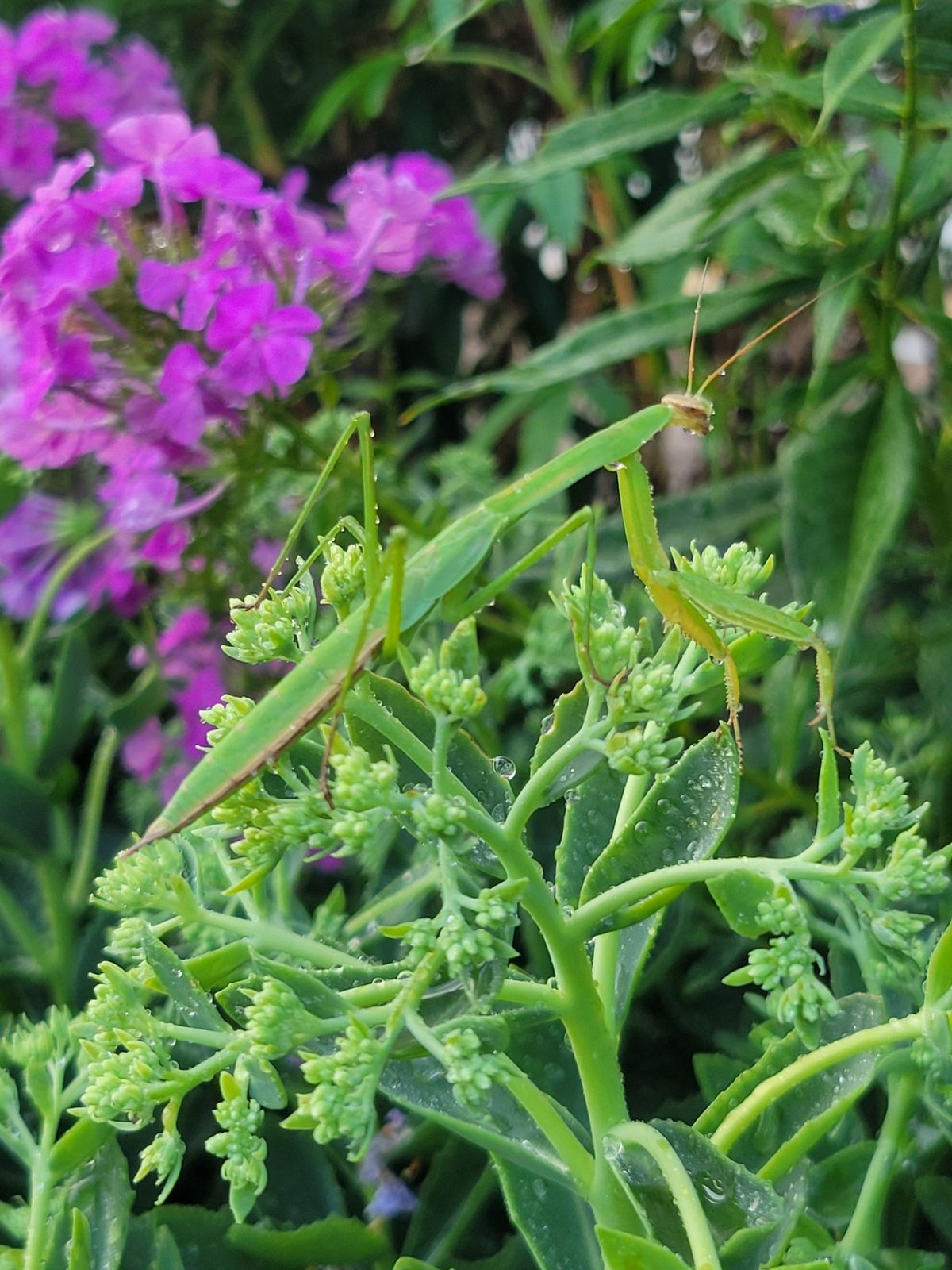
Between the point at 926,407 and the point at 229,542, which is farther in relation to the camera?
the point at 926,407

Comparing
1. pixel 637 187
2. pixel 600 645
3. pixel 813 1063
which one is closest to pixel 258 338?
pixel 600 645

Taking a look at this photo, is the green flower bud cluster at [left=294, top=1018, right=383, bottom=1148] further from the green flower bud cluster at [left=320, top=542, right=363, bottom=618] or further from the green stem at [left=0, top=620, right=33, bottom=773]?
the green stem at [left=0, top=620, right=33, bottom=773]

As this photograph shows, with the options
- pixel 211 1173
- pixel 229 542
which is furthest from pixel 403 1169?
pixel 229 542

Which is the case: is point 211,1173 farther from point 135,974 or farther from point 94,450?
point 94,450

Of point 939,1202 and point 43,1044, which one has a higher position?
point 43,1044

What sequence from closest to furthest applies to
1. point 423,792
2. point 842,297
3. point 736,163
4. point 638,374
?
point 423,792 < point 842,297 < point 736,163 < point 638,374

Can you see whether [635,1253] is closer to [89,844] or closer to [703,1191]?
[703,1191]
